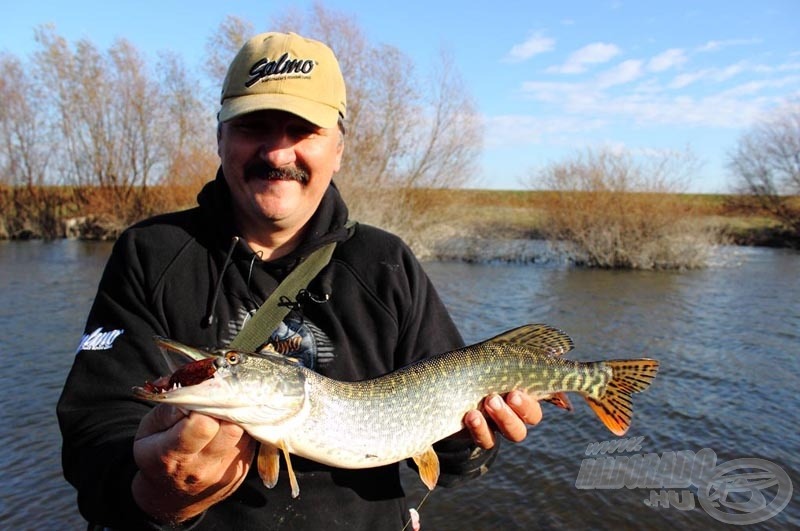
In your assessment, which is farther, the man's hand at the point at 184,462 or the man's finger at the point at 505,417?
the man's finger at the point at 505,417

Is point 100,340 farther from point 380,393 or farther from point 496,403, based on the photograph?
point 496,403

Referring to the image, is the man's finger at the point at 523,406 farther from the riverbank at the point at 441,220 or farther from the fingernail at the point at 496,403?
the riverbank at the point at 441,220

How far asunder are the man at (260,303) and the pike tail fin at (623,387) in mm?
562

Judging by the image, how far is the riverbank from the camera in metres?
25.1

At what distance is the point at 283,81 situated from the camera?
2.43 metres

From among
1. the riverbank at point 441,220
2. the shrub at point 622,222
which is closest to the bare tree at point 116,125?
the riverbank at point 441,220

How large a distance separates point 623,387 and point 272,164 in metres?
1.90

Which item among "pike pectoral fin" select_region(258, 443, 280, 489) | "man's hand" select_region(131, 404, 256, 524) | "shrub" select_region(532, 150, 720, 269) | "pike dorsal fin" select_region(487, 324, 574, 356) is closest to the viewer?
"man's hand" select_region(131, 404, 256, 524)

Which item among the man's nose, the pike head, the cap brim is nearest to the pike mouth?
the pike head

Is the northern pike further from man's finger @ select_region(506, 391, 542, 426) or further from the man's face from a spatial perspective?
the man's face

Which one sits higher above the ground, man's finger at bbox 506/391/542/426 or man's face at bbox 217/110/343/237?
man's face at bbox 217/110/343/237

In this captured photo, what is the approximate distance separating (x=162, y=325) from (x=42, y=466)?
5555mm

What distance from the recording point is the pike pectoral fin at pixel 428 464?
8.39 feet

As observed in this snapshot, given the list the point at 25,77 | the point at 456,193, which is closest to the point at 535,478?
the point at 456,193
